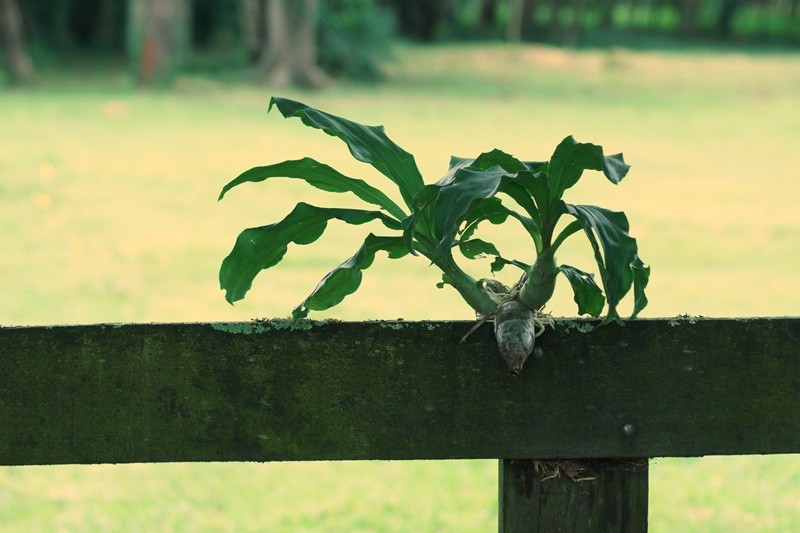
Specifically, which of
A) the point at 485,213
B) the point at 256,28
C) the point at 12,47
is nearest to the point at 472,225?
the point at 485,213

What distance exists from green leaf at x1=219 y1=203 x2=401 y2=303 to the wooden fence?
6 centimetres

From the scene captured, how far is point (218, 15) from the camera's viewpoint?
28.4 metres

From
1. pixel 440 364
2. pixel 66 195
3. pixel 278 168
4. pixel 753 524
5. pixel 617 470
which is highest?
pixel 278 168

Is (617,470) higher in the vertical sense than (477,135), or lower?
higher

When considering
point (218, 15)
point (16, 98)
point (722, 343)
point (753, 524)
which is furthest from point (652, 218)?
point (218, 15)

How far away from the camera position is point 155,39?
18.9 metres

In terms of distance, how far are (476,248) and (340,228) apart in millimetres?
7808

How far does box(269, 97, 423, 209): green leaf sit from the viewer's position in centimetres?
116

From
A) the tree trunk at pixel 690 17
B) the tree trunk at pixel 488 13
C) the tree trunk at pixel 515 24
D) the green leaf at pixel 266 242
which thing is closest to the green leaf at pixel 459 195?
the green leaf at pixel 266 242

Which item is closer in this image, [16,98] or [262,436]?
[262,436]

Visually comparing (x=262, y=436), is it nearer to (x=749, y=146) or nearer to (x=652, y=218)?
(x=652, y=218)

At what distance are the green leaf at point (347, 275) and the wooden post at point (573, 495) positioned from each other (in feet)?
0.77

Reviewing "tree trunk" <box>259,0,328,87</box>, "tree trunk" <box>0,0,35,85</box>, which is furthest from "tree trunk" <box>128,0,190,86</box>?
"tree trunk" <box>0,0,35,85</box>

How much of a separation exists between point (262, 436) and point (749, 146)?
1238 centimetres
